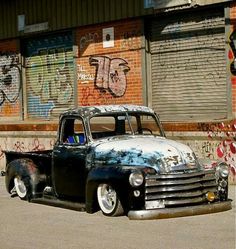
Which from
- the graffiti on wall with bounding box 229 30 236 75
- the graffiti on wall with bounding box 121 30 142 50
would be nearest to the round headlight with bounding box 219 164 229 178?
the graffiti on wall with bounding box 229 30 236 75

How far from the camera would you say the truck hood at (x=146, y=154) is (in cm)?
915

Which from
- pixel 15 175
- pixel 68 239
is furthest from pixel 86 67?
pixel 68 239

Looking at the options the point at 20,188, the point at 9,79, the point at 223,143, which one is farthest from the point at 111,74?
the point at 20,188

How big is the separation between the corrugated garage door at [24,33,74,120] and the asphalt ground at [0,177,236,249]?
8431 millimetres

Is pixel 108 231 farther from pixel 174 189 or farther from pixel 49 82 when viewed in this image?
pixel 49 82

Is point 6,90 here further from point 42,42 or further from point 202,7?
point 202,7

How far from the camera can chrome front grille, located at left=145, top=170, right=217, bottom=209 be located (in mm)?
8867

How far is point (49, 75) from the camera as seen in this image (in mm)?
19078

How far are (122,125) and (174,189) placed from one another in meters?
1.91

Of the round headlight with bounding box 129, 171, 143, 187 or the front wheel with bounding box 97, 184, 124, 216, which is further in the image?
the front wheel with bounding box 97, 184, 124, 216

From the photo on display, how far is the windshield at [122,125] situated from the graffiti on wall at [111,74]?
569cm

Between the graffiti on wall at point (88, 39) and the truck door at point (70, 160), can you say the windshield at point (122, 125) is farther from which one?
the graffiti on wall at point (88, 39)

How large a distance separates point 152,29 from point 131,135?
6068mm

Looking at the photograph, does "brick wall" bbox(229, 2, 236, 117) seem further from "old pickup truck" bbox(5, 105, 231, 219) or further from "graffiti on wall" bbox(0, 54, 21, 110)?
"graffiti on wall" bbox(0, 54, 21, 110)
